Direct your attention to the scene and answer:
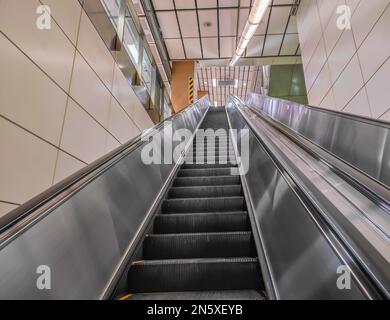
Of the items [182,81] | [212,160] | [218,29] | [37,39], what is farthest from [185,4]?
[37,39]

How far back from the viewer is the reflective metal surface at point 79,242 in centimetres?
115

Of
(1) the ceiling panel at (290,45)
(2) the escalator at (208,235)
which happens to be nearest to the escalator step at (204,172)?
(2) the escalator at (208,235)

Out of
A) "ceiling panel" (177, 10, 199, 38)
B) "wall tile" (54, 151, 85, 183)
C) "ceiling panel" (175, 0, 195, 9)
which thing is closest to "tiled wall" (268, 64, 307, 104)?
"ceiling panel" (177, 10, 199, 38)

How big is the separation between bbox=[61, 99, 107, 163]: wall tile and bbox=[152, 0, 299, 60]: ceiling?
529cm

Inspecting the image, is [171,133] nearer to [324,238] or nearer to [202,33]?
[324,238]

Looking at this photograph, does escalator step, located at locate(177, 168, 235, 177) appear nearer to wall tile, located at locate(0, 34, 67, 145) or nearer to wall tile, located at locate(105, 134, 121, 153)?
wall tile, located at locate(105, 134, 121, 153)

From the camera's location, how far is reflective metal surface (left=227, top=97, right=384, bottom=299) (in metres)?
1.07

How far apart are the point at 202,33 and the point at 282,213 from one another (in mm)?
8154

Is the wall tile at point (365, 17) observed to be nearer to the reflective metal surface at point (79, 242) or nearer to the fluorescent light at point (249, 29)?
the fluorescent light at point (249, 29)

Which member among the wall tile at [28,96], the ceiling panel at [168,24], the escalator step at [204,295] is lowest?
the escalator step at [204,295]

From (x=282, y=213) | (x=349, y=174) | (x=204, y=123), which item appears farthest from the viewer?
(x=204, y=123)

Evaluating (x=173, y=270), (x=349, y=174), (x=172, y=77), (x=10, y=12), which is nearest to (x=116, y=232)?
(x=173, y=270)

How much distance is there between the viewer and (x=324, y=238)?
118cm

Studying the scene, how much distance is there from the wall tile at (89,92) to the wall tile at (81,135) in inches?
5.5
